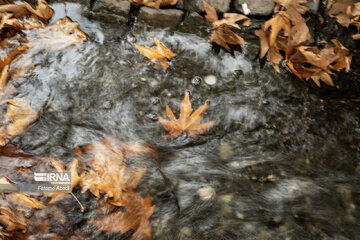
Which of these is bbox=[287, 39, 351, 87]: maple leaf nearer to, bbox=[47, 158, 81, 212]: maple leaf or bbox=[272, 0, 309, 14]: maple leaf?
bbox=[272, 0, 309, 14]: maple leaf

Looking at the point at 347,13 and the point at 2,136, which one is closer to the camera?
the point at 2,136

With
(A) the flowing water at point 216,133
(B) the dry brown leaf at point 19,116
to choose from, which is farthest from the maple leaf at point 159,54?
(B) the dry brown leaf at point 19,116

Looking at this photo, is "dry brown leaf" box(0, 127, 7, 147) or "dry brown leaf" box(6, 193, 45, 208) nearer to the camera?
"dry brown leaf" box(6, 193, 45, 208)

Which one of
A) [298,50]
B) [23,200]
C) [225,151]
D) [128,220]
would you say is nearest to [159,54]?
[225,151]

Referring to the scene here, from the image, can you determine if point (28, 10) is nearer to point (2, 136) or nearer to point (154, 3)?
point (154, 3)

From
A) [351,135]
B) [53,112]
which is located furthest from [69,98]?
[351,135]

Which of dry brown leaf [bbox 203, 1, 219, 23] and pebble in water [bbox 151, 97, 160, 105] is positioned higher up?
dry brown leaf [bbox 203, 1, 219, 23]

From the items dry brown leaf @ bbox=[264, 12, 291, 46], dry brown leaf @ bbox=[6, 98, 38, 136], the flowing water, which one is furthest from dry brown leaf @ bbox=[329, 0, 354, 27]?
dry brown leaf @ bbox=[6, 98, 38, 136]

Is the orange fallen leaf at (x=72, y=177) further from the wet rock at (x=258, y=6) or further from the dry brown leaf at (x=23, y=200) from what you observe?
the wet rock at (x=258, y=6)
